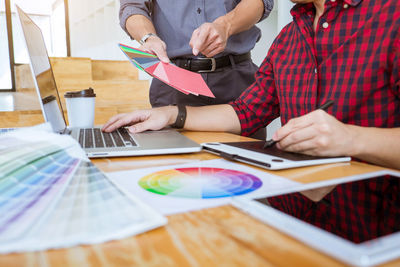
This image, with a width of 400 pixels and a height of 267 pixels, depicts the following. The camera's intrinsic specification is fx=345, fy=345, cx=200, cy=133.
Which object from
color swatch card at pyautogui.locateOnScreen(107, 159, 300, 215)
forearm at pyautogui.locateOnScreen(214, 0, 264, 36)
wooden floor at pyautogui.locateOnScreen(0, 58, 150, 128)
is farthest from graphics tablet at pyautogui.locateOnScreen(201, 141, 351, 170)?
wooden floor at pyautogui.locateOnScreen(0, 58, 150, 128)

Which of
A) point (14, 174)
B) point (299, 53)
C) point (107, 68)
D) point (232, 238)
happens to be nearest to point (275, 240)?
point (232, 238)

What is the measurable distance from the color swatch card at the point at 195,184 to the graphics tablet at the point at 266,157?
0.06 ft

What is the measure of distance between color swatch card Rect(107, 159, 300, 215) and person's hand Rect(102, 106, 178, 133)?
1.29ft

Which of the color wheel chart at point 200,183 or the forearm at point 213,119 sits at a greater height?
the forearm at point 213,119

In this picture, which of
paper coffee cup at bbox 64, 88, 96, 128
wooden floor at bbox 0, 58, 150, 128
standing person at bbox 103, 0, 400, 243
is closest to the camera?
standing person at bbox 103, 0, 400, 243

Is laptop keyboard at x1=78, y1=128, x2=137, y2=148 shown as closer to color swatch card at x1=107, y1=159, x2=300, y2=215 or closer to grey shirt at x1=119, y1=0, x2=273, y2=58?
color swatch card at x1=107, y1=159, x2=300, y2=215

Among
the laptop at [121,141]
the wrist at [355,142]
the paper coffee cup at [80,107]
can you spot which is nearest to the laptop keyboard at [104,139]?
the laptop at [121,141]

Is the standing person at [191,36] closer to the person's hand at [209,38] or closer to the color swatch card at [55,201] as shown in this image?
the person's hand at [209,38]

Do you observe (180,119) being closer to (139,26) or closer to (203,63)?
(203,63)

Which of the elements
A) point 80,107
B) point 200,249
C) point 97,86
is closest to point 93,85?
point 97,86

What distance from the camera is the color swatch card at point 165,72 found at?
82 centimetres

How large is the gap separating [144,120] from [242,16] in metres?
0.49

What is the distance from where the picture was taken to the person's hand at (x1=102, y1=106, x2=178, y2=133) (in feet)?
3.24

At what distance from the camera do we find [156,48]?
1.02 metres
